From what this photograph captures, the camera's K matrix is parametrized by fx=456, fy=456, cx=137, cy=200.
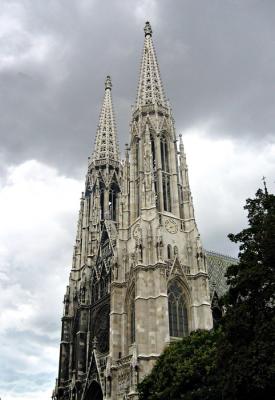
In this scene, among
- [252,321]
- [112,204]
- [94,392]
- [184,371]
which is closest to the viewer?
[252,321]

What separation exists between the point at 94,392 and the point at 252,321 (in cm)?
2684

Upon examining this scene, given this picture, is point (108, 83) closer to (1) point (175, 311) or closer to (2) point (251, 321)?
(1) point (175, 311)

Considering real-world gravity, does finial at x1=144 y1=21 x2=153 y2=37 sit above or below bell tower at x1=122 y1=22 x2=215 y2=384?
above

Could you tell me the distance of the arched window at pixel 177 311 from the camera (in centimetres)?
3759

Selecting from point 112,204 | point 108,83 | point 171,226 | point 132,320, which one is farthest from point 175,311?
point 108,83

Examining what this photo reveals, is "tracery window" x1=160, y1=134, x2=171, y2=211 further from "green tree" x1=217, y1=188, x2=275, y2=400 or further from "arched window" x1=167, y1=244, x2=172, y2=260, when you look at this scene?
"green tree" x1=217, y1=188, x2=275, y2=400

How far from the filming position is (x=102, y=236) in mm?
52094

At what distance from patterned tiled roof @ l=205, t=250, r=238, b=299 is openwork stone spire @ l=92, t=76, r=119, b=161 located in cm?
2057

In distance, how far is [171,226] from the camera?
4325 cm

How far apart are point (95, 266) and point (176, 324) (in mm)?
14665

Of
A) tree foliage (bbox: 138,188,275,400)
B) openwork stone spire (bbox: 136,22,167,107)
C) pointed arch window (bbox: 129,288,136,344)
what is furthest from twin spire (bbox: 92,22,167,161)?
tree foliage (bbox: 138,188,275,400)

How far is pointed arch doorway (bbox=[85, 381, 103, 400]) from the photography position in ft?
132

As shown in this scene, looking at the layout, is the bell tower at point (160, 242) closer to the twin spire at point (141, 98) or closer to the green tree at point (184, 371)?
the twin spire at point (141, 98)

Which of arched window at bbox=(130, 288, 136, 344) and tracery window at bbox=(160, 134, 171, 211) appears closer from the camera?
arched window at bbox=(130, 288, 136, 344)
